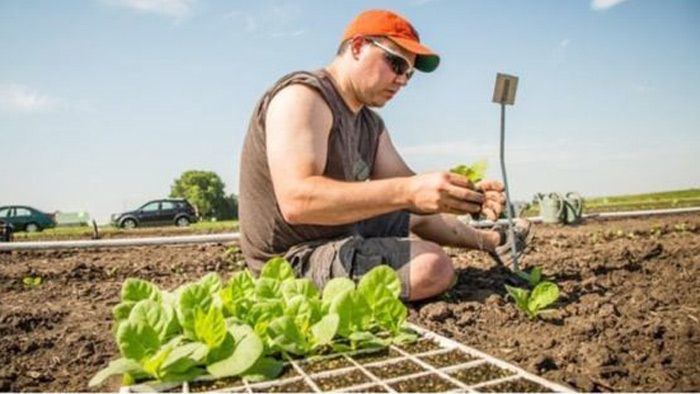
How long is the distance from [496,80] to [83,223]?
3949 cm

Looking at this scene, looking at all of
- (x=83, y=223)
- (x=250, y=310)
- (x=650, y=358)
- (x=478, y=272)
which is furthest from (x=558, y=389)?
(x=83, y=223)

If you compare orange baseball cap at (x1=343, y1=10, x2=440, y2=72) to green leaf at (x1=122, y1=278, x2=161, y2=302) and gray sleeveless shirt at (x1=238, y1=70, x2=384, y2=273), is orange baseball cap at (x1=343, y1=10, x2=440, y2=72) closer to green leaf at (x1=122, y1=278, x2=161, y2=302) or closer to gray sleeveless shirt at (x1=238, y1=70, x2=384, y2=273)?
gray sleeveless shirt at (x1=238, y1=70, x2=384, y2=273)

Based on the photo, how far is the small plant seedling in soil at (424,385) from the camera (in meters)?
1.39

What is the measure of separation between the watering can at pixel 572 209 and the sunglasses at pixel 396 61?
7371mm

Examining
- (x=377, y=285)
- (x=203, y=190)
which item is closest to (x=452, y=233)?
(x=377, y=285)

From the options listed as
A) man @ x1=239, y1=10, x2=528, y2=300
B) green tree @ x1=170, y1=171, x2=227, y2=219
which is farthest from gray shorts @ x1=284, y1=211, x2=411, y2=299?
green tree @ x1=170, y1=171, x2=227, y2=219

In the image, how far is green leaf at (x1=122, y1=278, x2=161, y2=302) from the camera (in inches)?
73.3

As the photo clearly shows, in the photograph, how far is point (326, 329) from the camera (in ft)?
5.38

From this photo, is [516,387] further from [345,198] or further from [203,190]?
[203,190]

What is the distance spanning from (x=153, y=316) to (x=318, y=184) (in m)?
0.84

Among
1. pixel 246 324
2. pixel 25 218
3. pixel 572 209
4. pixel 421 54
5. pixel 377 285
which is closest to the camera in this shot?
pixel 246 324

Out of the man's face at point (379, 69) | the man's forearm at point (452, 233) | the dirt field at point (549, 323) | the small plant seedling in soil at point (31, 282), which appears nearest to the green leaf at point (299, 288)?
the dirt field at point (549, 323)

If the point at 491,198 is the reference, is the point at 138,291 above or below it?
below

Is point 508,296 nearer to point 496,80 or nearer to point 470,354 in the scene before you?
point 470,354
